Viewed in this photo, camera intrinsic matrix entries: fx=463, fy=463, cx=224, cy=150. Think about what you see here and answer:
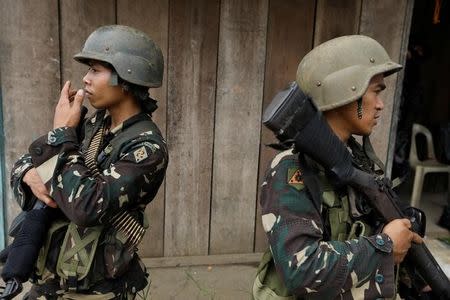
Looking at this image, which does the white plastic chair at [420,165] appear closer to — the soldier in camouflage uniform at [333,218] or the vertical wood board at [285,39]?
the vertical wood board at [285,39]

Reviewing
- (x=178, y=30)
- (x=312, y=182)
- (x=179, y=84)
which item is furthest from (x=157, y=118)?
(x=312, y=182)

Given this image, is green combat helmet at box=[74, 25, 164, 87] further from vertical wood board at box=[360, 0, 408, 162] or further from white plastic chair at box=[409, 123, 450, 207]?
white plastic chair at box=[409, 123, 450, 207]

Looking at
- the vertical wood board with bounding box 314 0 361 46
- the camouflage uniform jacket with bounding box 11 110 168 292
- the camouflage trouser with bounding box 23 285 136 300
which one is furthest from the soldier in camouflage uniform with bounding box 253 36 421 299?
the vertical wood board with bounding box 314 0 361 46

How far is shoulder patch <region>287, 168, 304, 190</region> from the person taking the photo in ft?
4.76

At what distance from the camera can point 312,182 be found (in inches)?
57.1

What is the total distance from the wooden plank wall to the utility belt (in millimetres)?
1456

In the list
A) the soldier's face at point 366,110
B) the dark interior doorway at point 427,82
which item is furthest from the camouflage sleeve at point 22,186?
the dark interior doorway at point 427,82

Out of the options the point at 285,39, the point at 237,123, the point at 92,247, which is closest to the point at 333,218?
the point at 92,247

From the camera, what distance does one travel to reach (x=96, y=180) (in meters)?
1.57

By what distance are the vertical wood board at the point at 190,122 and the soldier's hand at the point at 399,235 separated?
185 centimetres

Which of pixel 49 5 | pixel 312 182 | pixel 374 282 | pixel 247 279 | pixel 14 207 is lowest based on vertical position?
pixel 247 279

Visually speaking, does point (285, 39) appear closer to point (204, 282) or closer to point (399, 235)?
point (204, 282)

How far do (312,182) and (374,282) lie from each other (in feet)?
1.21

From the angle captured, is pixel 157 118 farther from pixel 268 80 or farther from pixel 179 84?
pixel 268 80
